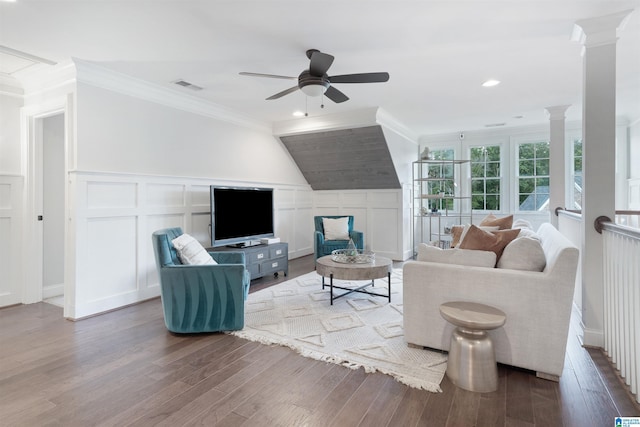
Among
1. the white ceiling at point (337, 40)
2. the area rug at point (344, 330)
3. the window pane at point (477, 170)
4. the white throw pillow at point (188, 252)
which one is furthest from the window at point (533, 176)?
the white throw pillow at point (188, 252)

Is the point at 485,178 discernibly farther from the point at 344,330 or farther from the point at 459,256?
the point at 344,330

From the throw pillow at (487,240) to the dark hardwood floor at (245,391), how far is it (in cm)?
84

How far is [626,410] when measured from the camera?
1.86m

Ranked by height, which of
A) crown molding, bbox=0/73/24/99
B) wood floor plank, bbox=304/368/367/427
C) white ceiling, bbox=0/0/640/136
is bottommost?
wood floor plank, bbox=304/368/367/427

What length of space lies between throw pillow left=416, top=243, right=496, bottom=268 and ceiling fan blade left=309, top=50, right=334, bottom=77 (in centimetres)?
163

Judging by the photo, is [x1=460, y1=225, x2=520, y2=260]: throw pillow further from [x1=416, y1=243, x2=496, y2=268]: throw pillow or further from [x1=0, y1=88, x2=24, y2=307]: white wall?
[x1=0, y1=88, x2=24, y2=307]: white wall

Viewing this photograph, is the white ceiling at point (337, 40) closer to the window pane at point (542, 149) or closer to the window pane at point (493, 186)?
the window pane at point (542, 149)

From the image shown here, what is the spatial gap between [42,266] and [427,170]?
6.82m

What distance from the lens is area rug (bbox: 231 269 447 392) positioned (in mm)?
2350

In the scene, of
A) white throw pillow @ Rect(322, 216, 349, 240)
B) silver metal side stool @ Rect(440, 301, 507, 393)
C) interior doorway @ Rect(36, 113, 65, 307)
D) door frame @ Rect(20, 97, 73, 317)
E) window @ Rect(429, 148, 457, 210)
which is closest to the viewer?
silver metal side stool @ Rect(440, 301, 507, 393)

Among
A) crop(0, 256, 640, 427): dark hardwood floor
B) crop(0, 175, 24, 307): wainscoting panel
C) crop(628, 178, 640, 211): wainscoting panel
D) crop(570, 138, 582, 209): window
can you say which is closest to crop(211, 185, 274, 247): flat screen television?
crop(0, 256, 640, 427): dark hardwood floor

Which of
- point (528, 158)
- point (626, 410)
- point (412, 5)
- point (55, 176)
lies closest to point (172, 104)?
point (55, 176)

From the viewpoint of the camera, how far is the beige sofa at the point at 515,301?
6.94 ft

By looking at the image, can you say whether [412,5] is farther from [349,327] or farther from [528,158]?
[528,158]
